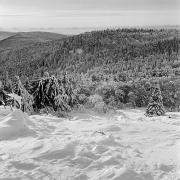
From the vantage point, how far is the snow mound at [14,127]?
297 inches

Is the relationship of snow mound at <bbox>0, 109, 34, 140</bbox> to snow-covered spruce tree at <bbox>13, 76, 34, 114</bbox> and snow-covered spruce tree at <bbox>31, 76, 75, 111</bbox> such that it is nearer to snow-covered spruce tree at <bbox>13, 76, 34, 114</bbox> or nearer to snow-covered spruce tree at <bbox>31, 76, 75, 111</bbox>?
snow-covered spruce tree at <bbox>13, 76, 34, 114</bbox>

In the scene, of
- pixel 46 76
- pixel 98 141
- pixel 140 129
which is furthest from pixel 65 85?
pixel 98 141

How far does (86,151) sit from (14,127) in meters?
2.45

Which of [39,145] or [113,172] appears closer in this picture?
[113,172]

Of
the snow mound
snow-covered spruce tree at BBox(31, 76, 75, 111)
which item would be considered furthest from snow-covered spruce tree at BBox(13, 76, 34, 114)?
the snow mound

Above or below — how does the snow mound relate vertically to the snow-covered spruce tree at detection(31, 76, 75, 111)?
above

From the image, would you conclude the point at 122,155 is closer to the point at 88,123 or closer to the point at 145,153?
the point at 145,153

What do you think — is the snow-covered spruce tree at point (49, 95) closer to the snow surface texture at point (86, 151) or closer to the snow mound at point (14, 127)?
the snow surface texture at point (86, 151)

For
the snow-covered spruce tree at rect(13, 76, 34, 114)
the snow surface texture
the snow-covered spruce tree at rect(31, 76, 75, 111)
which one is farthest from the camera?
the snow-covered spruce tree at rect(31, 76, 75, 111)

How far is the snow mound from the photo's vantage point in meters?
7.54

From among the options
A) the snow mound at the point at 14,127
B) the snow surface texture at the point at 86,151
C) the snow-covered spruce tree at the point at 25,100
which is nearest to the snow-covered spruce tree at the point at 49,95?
the snow-covered spruce tree at the point at 25,100

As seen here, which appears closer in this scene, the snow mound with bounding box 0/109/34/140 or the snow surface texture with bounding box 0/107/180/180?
the snow surface texture with bounding box 0/107/180/180

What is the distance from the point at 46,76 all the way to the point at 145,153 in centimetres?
1052

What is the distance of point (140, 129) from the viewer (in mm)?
8555
